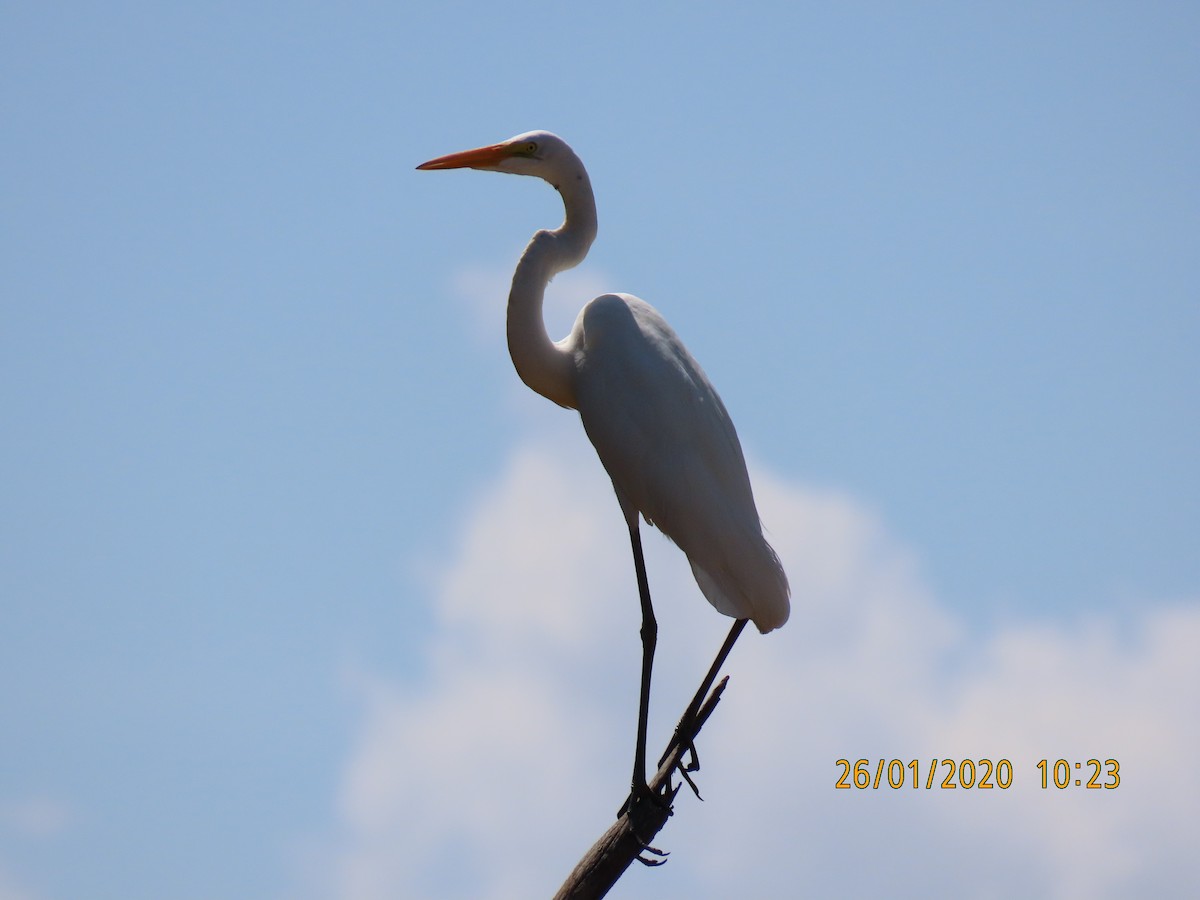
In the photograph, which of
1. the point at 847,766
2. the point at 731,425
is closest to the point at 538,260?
the point at 731,425

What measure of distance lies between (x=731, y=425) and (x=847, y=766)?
7.36ft

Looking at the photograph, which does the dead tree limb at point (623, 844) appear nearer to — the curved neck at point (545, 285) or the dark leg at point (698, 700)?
the dark leg at point (698, 700)

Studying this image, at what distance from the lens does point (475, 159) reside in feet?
19.7

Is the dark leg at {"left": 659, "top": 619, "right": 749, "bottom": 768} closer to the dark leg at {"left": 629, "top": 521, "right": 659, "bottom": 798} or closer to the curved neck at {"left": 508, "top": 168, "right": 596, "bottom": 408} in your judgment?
the dark leg at {"left": 629, "top": 521, "right": 659, "bottom": 798}

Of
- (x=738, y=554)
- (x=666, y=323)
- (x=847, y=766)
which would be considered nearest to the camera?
(x=738, y=554)

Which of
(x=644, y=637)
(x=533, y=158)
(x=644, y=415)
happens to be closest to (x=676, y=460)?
(x=644, y=415)

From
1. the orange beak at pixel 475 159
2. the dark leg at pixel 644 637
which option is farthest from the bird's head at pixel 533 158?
the dark leg at pixel 644 637

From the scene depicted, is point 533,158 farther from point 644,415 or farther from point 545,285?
point 644,415

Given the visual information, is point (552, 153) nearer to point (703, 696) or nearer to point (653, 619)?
point (653, 619)

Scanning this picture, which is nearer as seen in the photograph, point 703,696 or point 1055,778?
point 703,696

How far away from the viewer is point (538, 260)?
18.9ft

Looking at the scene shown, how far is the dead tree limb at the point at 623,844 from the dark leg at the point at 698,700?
0.20 feet

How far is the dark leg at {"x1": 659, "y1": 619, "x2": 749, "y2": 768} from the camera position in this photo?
553 cm

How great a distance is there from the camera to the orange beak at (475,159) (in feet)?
19.5
